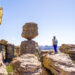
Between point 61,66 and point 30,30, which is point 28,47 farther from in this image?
point 61,66

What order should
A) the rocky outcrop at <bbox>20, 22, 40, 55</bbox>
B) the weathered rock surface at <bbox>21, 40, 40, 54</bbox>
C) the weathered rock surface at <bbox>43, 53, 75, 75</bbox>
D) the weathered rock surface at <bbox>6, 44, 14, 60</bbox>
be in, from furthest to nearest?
the weathered rock surface at <bbox>6, 44, 14, 60</bbox>
the rocky outcrop at <bbox>20, 22, 40, 55</bbox>
the weathered rock surface at <bbox>21, 40, 40, 54</bbox>
the weathered rock surface at <bbox>43, 53, 75, 75</bbox>

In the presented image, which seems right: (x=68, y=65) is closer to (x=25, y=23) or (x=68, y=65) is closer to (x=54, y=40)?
(x=54, y=40)

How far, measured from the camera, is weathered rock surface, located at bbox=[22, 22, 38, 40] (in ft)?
80.5

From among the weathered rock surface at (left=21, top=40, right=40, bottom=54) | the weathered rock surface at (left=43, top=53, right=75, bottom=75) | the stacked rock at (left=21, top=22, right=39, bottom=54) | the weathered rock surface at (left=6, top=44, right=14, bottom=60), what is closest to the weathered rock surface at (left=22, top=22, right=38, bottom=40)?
the stacked rock at (left=21, top=22, right=39, bottom=54)

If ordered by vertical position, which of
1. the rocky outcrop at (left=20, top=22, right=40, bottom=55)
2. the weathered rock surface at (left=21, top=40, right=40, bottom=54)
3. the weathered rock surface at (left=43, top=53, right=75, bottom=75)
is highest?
the rocky outcrop at (left=20, top=22, right=40, bottom=55)

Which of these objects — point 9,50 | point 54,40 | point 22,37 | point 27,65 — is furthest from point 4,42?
point 27,65

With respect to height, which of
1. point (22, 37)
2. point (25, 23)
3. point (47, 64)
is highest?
point (25, 23)

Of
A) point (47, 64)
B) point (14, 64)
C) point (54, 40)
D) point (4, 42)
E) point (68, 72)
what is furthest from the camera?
point (4, 42)

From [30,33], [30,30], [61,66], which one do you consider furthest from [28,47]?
[61,66]

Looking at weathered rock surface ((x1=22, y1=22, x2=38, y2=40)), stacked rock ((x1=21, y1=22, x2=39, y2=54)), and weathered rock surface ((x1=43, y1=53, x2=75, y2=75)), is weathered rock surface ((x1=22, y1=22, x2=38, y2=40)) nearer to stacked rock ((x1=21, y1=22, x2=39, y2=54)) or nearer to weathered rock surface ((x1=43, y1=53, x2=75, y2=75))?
stacked rock ((x1=21, y1=22, x2=39, y2=54))

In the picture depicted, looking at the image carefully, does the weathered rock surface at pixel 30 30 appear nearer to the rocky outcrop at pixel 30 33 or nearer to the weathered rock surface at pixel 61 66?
the rocky outcrop at pixel 30 33

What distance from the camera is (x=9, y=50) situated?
29.6 meters

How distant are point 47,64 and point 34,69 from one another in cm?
421

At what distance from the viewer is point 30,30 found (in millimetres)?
24609
